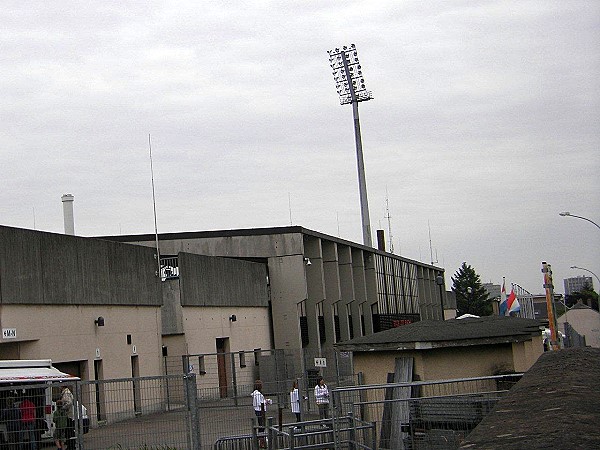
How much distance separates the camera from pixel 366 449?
14508 millimetres

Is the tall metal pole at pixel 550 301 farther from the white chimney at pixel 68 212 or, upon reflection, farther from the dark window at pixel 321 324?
the dark window at pixel 321 324

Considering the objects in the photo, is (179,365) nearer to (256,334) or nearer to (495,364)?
(256,334)

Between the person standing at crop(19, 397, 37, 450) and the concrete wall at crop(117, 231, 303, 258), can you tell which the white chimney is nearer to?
the concrete wall at crop(117, 231, 303, 258)

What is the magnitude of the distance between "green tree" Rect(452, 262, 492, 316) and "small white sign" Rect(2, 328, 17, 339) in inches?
5519

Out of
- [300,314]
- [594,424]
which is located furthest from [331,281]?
[594,424]

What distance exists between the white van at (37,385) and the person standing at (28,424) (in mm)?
117

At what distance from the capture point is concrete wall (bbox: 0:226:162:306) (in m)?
27.0

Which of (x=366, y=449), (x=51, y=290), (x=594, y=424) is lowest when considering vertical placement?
(x=366, y=449)

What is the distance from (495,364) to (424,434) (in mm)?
6483

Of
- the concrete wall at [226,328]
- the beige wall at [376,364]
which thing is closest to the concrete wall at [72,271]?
the concrete wall at [226,328]

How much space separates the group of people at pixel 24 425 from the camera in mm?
14109

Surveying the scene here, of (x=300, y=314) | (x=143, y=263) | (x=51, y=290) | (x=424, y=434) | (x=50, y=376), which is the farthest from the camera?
(x=300, y=314)

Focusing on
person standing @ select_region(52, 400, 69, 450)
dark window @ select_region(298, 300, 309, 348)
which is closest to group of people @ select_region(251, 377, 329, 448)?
person standing @ select_region(52, 400, 69, 450)

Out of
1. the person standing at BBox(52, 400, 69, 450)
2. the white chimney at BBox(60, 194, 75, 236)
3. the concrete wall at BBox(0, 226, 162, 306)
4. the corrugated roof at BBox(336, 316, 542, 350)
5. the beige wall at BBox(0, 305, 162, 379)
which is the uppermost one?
the white chimney at BBox(60, 194, 75, 236)
